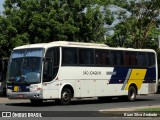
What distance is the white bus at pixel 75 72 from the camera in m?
24.1

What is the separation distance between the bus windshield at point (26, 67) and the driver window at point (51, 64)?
0.31 meters

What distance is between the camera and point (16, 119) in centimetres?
1683

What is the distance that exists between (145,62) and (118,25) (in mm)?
15155

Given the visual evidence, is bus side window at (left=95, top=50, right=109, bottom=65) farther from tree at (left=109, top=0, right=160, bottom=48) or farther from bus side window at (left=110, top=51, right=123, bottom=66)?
tree at (left=109, top=0, right=160, bottom=48)

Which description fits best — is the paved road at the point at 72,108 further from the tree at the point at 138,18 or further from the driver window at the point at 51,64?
the tree at the point at 138,18

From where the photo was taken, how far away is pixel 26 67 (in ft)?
79.8

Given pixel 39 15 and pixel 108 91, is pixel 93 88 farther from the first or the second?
pixel 39 15

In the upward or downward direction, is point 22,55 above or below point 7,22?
below

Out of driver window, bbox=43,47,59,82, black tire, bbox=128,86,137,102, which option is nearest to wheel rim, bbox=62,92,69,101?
driver window, bbox=43,47,59,82

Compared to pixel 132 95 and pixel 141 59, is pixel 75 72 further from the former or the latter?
pixel 141 59

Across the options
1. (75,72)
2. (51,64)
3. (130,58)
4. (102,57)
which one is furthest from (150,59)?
(51,64)

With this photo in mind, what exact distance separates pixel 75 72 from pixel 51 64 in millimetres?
1799

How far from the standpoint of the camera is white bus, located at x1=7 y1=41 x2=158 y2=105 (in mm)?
24078

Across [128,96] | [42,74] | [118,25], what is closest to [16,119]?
[42,74]
